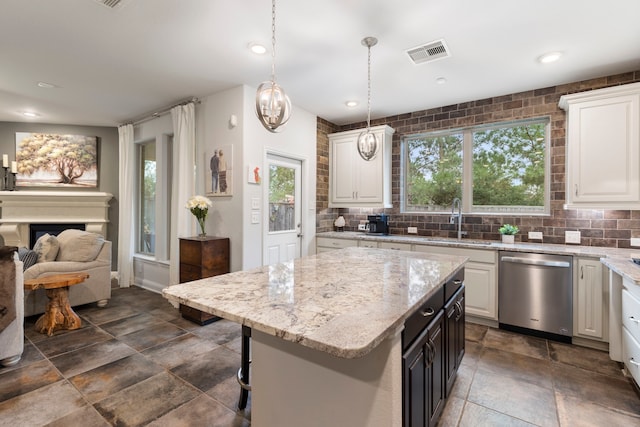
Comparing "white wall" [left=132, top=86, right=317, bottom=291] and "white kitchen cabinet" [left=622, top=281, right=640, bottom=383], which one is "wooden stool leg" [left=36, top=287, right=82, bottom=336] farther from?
"white kitchen cabinet" [left=622, top=281, right=640, bottom=383]

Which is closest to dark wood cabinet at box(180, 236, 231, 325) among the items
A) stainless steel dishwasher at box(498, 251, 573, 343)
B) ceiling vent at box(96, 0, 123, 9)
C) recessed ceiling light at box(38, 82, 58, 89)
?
ceiling vent at box(96, 0, 123, 9)

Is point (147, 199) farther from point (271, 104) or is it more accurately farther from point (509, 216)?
point (509, 216)

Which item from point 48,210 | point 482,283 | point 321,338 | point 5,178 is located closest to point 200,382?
point 321,338

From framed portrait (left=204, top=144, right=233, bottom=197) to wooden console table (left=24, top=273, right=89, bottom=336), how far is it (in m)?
1.76

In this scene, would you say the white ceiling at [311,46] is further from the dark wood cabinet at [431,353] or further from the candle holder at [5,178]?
the dark wood cabinet at [431,353]

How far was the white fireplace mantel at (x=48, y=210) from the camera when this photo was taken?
506 cm

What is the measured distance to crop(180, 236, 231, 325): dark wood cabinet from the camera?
11.3 feet

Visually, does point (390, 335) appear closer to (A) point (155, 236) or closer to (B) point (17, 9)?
(B) point (17, 9)

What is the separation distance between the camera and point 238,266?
365 centimetres

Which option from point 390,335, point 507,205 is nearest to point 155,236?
point 390,335

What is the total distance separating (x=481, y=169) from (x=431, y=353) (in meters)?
3.20

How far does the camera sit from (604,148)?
9.75 ft

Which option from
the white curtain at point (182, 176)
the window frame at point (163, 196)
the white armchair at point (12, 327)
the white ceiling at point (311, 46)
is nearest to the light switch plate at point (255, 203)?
the white curtain at point (182, 176)

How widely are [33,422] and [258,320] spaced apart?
6.29 feet
